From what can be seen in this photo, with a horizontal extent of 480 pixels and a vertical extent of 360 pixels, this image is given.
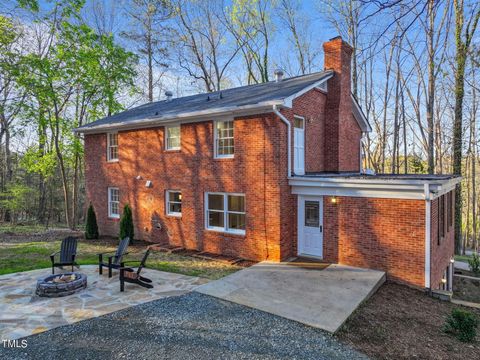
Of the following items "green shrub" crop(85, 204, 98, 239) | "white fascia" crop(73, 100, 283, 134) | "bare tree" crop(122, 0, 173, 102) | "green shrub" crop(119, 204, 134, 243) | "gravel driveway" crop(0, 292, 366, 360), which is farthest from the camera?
"bare tree" crop(122, 0, 173, 102)

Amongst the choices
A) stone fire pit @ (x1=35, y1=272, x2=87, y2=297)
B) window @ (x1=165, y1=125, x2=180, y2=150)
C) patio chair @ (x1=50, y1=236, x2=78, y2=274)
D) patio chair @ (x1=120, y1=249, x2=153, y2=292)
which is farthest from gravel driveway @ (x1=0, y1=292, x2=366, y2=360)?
window @ (x1=165, y1=125, x2=180, y2=150)

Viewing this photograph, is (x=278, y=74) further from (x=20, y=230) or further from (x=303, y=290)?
(x=20, y=230)

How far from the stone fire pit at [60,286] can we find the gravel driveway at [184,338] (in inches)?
66.8

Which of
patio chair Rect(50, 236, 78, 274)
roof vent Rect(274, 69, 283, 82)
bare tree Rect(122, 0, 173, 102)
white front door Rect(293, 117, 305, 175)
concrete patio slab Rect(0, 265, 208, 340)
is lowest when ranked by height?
concrete patio slab Rect(0, 265, 208, 340)

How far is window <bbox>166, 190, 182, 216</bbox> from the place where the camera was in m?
12.9

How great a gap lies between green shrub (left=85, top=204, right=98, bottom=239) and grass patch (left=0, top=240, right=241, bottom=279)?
114cm

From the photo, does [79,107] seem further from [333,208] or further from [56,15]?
[333,208]

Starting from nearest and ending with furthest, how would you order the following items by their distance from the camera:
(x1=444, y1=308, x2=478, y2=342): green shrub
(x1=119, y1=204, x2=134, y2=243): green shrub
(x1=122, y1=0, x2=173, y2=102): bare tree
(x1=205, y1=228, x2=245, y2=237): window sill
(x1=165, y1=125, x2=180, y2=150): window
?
(x1=444, y1=308, x2=478, y2=342): green shrub < (x1=205, y1=228, x2=245, y2=237): window sill < (x1=165, y1=125, x2=180, y2=150): window < (x1=119, y1=204, x2=134, y2=243): green shrub < (x1=122, y1=0, x2=173, y2=102): bare tree

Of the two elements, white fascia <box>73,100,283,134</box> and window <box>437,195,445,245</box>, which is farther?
white fascia <box>73,100,283,134</box>

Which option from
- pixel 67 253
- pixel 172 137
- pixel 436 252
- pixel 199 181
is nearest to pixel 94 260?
pixel 67 253

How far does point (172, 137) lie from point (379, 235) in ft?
28.9

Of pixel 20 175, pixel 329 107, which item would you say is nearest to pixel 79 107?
pixel 20 175

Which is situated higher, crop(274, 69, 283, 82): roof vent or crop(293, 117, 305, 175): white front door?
crop(274, 69, 283, 82): roof vent

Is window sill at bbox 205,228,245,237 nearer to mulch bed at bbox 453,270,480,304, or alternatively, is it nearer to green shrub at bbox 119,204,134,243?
green shrub at bbox 119,204,134,243
